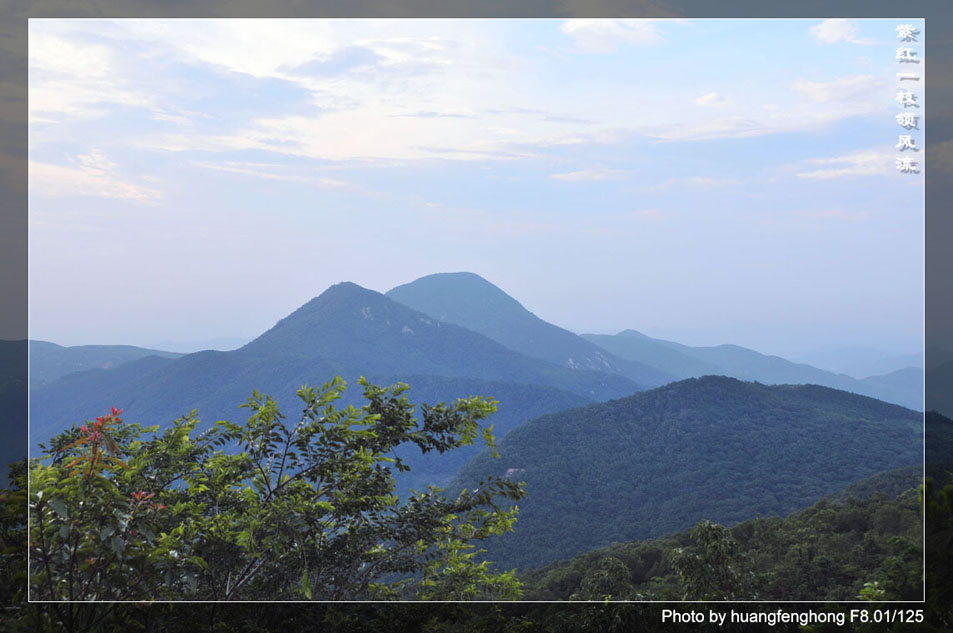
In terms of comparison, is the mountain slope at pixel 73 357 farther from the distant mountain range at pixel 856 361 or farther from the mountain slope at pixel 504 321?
the distant mountain range at pixel 856 361

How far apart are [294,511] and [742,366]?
349cm

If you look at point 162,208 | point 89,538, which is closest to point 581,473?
point 89,538

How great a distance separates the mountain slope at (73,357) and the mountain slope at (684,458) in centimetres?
270

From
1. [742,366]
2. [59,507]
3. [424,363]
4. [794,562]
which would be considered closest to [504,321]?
[424,363]

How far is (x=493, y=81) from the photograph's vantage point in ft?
13.3

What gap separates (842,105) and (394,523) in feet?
11.4

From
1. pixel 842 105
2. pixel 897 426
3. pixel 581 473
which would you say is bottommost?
pixel 581 473

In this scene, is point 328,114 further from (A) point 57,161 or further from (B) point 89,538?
(B) point 89,538

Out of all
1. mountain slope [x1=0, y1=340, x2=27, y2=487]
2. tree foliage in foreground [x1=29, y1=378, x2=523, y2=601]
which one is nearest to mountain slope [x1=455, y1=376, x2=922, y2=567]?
tree foliage in foreground [x1=29, y1=378, x2=523, y2=601]

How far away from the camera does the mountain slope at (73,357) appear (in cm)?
415

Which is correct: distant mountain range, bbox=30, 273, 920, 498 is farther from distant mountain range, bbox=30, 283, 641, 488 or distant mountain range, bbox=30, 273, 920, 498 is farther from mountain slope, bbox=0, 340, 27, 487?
mountain slope, bbox=0, 340, 27, 487

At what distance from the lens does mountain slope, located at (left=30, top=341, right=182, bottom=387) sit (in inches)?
163

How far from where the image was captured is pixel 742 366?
5.00m

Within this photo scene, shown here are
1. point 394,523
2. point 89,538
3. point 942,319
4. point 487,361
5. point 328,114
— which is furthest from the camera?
point 487,361
